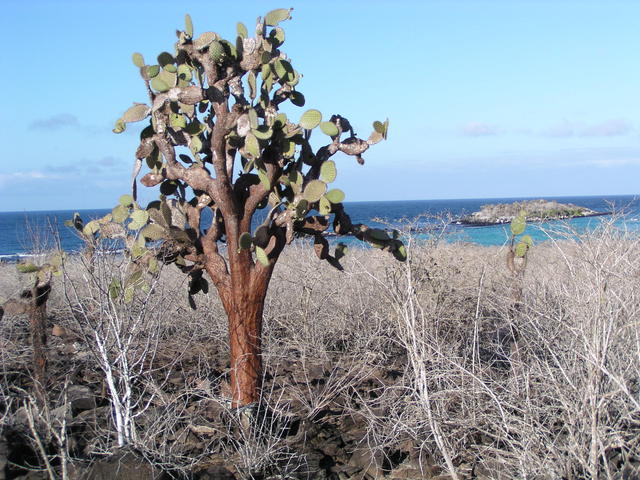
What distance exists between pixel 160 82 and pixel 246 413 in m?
2.11

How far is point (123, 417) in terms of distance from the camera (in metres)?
3.78

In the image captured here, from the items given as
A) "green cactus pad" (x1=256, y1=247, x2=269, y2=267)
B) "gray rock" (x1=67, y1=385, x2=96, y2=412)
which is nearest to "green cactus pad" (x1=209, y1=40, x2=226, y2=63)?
"green cactus pad" (x1=256, y1=247, x2=269, y2=267)

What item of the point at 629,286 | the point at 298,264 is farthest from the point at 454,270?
the point at 629,286

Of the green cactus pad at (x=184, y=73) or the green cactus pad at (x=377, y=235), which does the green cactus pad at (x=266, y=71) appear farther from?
the green cactus pad at (x=377, y=235)

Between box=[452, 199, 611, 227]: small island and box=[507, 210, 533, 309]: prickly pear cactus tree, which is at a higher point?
box=[452, 199, 611, 227]: small island

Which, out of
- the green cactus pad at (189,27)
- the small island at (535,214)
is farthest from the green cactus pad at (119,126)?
the small island at (535,214)

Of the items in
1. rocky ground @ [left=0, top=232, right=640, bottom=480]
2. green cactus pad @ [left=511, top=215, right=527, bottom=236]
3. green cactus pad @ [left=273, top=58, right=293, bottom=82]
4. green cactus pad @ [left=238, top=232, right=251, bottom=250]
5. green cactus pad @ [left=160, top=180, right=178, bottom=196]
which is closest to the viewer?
rocky ground @ [left=0, top=232, right=640, bottom=480]

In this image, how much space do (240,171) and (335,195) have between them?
2.59 ft

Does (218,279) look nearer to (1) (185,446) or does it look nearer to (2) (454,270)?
(1) (185,446)

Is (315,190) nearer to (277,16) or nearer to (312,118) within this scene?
(312,118)

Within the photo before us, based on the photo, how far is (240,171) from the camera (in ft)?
15.0

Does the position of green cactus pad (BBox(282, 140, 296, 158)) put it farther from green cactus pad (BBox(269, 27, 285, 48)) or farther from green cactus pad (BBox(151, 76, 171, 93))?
green cactus pad (BBox(151, 76, 171, 93))

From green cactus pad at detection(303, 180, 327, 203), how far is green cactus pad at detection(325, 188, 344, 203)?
0.20ft

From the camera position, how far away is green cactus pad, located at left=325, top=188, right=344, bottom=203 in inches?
164
